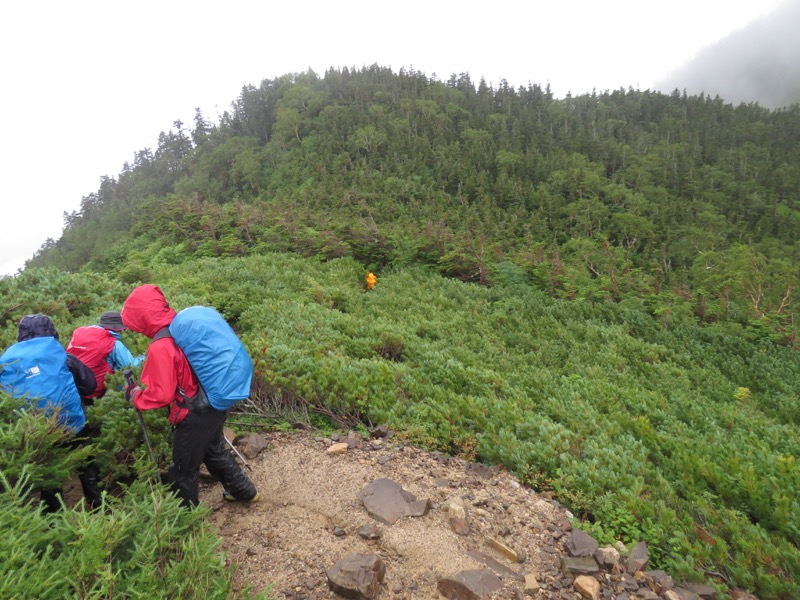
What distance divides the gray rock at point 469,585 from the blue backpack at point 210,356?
1943 millimetres

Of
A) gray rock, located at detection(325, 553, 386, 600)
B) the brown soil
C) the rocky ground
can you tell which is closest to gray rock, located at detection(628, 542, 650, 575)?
the rocky ground

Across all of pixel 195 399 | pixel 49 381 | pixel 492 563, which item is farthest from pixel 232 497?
pixel 492 563

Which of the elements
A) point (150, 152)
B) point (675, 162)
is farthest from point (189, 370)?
point (150, 152)

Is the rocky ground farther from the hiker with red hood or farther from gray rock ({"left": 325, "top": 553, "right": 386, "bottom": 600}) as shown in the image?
the hiker with red hood

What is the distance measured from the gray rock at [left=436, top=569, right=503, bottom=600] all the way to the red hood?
2.70 m

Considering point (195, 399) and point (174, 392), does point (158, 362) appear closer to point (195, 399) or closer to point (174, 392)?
point (174, 392)

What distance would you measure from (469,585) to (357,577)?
0.75 metres

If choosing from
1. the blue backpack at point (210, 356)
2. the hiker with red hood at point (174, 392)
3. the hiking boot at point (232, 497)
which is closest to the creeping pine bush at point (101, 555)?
the hiker with red hood at point (174, 392)

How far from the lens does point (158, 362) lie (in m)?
2.92

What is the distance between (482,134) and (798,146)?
6524 centimetres

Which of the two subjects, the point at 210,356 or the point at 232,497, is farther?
the point at 232,497

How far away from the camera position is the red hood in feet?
9.87

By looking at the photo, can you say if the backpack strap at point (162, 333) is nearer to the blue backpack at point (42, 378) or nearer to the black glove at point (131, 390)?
the black glove at point (131, 390)

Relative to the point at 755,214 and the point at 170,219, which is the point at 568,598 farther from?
the point at 755,214
